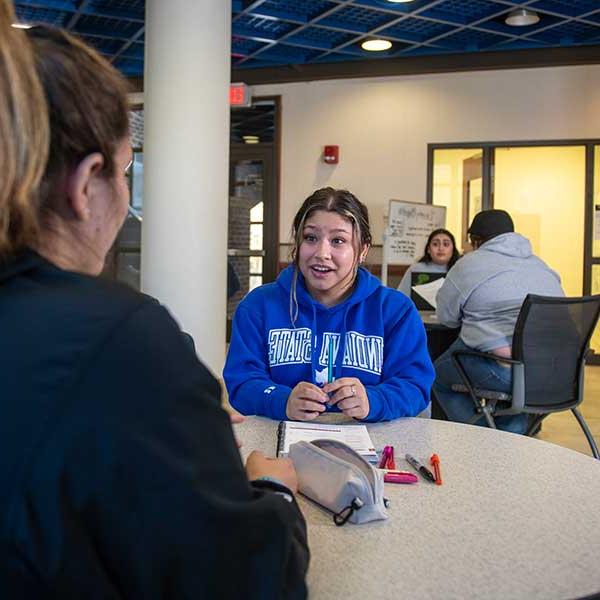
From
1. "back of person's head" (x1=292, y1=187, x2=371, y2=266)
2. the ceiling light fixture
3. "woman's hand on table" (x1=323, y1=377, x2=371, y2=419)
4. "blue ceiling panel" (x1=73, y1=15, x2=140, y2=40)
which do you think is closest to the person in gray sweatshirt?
"back of person's head" (x1=292, y1=187, x2=371, y2=266)

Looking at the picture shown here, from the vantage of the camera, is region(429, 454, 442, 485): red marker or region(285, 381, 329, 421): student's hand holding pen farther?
region(285, 381, 329, 421): student's hand holding pen

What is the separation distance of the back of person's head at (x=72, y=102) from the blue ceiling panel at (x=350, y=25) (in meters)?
5.11

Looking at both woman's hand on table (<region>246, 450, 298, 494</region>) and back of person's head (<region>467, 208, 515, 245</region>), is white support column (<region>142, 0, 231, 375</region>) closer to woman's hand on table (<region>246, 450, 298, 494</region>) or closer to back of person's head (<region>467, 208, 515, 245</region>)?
back of person's head (<region>467, 208, 515, 245</region>)

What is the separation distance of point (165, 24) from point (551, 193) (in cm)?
478

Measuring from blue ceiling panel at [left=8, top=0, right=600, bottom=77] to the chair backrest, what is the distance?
3.66 meters

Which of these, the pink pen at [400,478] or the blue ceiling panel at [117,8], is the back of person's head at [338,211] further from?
the blue ceiling panel at [117,8]

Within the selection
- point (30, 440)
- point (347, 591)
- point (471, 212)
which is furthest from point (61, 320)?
point (471, 212)

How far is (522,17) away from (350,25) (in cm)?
148

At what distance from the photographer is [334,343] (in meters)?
1.83

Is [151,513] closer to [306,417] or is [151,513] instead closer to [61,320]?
[61,320]

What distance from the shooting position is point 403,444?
1409mm

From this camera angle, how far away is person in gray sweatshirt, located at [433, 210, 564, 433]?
9.89ft

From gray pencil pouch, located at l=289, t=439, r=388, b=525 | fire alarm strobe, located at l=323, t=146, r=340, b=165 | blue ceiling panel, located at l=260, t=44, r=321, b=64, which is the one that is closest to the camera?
gray pencil pouch, located at l=289, t=439, r=388, b=525

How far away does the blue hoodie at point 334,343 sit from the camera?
5.90ft
